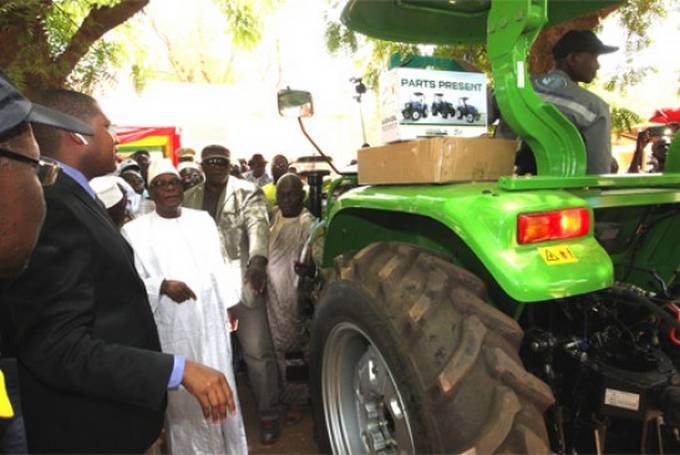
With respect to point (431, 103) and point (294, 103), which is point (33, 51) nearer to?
point (294, 103)

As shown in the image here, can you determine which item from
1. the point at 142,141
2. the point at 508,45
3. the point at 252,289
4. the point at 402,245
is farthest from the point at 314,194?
the point at 142,141

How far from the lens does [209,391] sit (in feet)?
5.00

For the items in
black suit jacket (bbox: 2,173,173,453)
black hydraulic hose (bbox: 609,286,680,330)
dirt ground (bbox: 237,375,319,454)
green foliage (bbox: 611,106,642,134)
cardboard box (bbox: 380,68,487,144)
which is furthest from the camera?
green foliage (bbox: 611,106,642,134)

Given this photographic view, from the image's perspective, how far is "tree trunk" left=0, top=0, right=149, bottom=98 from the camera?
95.2 inches

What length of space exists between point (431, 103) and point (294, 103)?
3.16 ft

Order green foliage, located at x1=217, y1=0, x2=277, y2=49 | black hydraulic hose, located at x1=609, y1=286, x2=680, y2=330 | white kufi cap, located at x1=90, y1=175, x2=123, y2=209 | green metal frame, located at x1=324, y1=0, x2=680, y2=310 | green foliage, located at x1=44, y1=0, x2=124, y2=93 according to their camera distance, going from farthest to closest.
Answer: green foliage, located at x1=217, y1=0, x2=277, y2=49 → white kufi cap, located at x1=90, y1=175, x2=123, y2=209 → green foliage, located at x1=44, y1=0, x2=124, y2=93 → black hydraulic hose, located at x1=609, y1=286, x2=680, y2=330 → green metal frame, located at x1=324, y1=0, x2=680, y2=310

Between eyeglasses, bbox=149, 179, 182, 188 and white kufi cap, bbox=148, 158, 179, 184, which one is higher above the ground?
white kufi cap, bbox=148, 158, 179, 184

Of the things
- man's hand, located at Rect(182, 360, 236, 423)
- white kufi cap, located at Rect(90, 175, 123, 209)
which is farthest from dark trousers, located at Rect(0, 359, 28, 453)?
white kufi cap, located at Rect(90, 175, 123, 209)

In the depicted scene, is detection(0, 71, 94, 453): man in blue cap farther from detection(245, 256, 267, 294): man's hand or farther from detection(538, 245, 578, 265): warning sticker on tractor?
detection(245, 256, 267, 294): man's hand

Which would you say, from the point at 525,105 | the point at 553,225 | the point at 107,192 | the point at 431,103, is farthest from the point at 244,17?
the point at 553,225

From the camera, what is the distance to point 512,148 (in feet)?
6.69

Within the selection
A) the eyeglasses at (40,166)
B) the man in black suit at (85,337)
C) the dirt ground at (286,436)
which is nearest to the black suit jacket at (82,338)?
the man in black suit at (85,337)

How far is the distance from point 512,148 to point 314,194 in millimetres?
2344

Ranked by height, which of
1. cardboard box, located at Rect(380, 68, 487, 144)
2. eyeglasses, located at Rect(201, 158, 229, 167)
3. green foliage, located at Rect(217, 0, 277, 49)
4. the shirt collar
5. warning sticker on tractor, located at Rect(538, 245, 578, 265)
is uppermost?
green foliage, located at Rect(217, 0, 277, 49)
